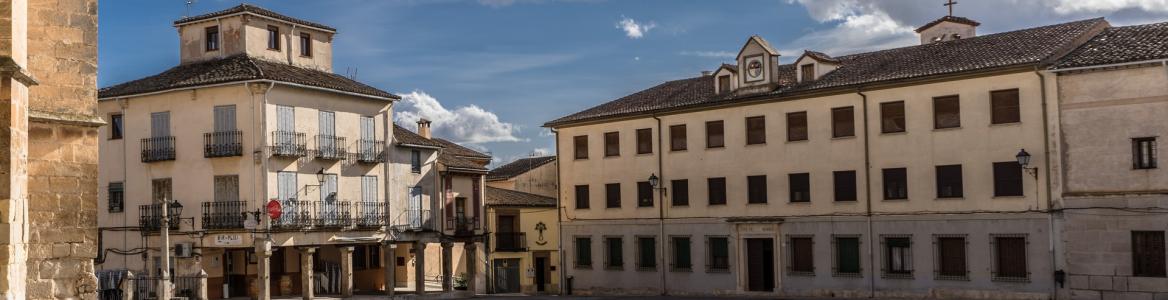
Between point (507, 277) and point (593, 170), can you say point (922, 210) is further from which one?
point (507, 277)

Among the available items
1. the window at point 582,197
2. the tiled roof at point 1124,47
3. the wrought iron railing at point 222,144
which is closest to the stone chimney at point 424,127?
the window at point 582,197

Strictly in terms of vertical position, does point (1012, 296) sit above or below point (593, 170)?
below

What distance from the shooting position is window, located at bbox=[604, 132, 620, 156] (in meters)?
48.7

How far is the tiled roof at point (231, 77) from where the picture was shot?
42.9 meters

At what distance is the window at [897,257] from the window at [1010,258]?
289 centimetres

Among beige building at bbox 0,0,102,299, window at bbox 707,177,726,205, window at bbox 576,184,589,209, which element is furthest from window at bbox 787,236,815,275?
beige building at bbox 0,0,102,299

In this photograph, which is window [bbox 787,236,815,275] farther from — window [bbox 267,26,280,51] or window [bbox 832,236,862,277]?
window [bbox 267,26,280,51]

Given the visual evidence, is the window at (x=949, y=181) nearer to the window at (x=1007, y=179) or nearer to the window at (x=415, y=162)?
the window at (x=1007, y=179)

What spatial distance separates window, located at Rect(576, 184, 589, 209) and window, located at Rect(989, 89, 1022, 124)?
1718 cm

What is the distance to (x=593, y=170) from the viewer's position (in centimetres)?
4938

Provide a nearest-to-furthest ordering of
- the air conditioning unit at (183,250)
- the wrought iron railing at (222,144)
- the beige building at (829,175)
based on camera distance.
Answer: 1. the beige building at (829,175)
2. the air conditioning unit at (183,250)
3. the wrought iron railing at (222,144)

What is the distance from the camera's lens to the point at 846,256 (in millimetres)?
41688

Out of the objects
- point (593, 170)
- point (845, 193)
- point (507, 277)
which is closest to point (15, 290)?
point (845, 193)

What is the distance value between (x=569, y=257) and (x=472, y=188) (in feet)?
19.1
